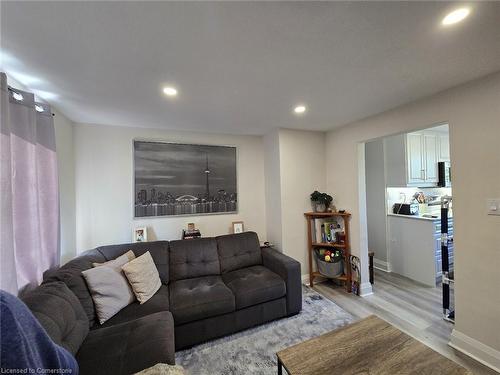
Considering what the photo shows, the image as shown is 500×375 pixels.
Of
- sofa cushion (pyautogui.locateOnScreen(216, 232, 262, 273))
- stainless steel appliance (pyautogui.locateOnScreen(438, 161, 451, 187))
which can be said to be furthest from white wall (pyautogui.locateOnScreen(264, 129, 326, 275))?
stainless steel appliance (pyautogui.locateOnScreen(438, 161, 451, 187))

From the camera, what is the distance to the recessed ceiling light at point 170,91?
1.80m

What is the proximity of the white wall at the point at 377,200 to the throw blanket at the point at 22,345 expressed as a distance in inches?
162

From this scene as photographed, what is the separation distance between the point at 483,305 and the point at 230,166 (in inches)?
119

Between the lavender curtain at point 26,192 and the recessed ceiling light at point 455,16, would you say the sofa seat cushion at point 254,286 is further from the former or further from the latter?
the recessed ceiling light at point 455,16

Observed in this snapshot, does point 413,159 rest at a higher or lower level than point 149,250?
higher

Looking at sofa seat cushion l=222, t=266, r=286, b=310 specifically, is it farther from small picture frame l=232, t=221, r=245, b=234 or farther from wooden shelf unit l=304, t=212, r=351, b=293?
wooden shelf unit l=304, t=212, r=351, b=293

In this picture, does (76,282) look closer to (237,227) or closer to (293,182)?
(237,227)

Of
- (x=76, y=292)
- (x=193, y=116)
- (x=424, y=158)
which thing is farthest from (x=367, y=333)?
(x=424, y=158)

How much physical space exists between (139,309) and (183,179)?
1705mm

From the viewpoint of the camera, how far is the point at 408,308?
2434 mm

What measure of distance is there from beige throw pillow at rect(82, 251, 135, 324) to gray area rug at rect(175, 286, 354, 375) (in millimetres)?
679

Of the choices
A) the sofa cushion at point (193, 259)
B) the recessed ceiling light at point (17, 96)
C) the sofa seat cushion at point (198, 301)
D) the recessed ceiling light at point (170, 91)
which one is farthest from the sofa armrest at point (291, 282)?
the recessed ceiling light at point (17, 96)

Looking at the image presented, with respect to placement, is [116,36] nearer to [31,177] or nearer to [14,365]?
[31,177]

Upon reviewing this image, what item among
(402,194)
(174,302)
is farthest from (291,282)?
(402,194)
